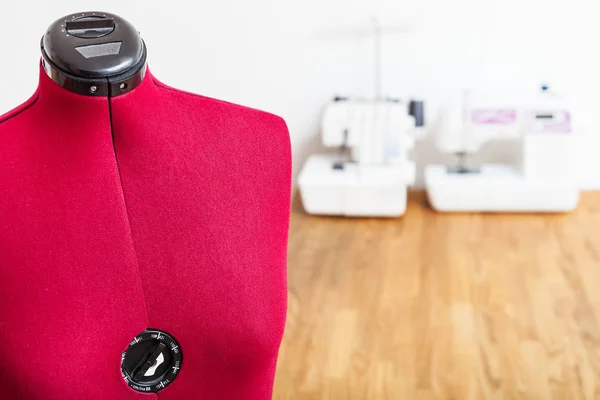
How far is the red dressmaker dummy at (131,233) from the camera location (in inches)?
36.0

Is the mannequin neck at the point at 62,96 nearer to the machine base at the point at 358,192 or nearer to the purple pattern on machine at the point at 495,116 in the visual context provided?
the machine base at the point at 358,192

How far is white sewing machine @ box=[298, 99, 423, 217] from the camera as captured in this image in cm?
303

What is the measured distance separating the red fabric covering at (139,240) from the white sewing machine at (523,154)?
6.91 ft

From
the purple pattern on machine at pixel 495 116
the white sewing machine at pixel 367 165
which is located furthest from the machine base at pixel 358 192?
the purple pattern on machine at pixel 495 116

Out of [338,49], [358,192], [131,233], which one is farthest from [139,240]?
[338,49]

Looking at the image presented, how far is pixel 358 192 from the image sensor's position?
3037mm

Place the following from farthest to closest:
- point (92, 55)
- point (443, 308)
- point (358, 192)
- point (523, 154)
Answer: point (523, 154) < point (358, 192) < point (443, 308) < point (92, 55)

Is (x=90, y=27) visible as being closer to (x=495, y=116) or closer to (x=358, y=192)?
(x=358, y=192)

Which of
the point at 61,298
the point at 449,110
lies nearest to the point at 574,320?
the point at 449,110

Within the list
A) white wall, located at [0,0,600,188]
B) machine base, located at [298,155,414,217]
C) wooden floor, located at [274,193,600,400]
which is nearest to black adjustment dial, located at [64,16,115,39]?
wooden floor, located at [274,193,600,400]

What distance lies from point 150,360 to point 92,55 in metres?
0.32

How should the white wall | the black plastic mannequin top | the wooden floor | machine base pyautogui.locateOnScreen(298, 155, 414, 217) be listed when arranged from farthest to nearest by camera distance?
the white wall → machine base pyautogui.locateOnScreen(298, 155, 414, 217) → the wooden floor → the black plastic mannequin top

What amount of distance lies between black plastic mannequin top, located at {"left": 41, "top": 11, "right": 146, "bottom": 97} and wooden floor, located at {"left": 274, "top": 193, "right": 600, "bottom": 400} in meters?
1.20

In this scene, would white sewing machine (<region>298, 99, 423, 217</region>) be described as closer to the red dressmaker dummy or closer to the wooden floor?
the wooden floor
